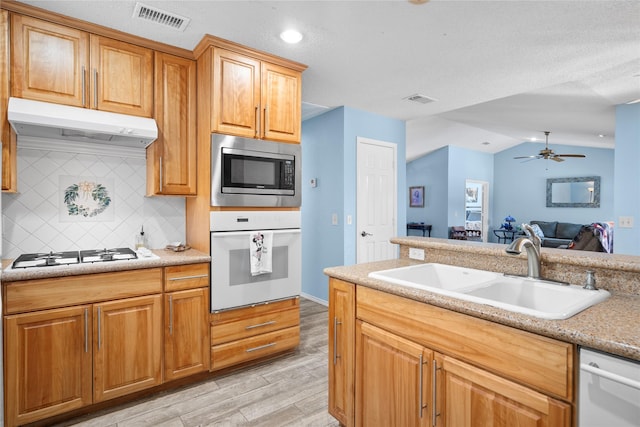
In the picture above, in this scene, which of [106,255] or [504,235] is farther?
[504,235]

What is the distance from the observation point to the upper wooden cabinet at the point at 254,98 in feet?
7.88

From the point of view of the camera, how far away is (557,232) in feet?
27.1

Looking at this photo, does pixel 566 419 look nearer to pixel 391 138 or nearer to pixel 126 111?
pixel 126 111

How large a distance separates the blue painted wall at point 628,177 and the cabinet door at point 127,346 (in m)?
4.51

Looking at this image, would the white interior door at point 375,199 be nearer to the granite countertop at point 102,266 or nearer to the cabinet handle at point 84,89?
the granite countertop at point 102,266

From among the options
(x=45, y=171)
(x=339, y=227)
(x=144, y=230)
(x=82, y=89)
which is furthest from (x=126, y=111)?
(x=339, y=227)

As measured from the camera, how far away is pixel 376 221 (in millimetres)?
4309

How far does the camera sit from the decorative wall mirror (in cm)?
815

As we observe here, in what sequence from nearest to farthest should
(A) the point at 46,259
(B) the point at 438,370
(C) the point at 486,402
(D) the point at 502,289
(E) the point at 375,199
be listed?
(C) the point at 486,402 < (B) the point at 438,370 < (D) the point at 502,289 < (A) the point at 46,259 < (E) the point at 375,199

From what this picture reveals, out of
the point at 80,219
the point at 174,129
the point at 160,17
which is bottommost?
the point at 80,219

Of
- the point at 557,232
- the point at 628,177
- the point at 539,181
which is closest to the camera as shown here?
the point at 628,177

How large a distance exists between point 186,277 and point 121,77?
56.6 inches

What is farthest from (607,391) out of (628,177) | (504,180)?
(504,180)

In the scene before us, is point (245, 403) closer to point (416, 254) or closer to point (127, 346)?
point (127, 346)
